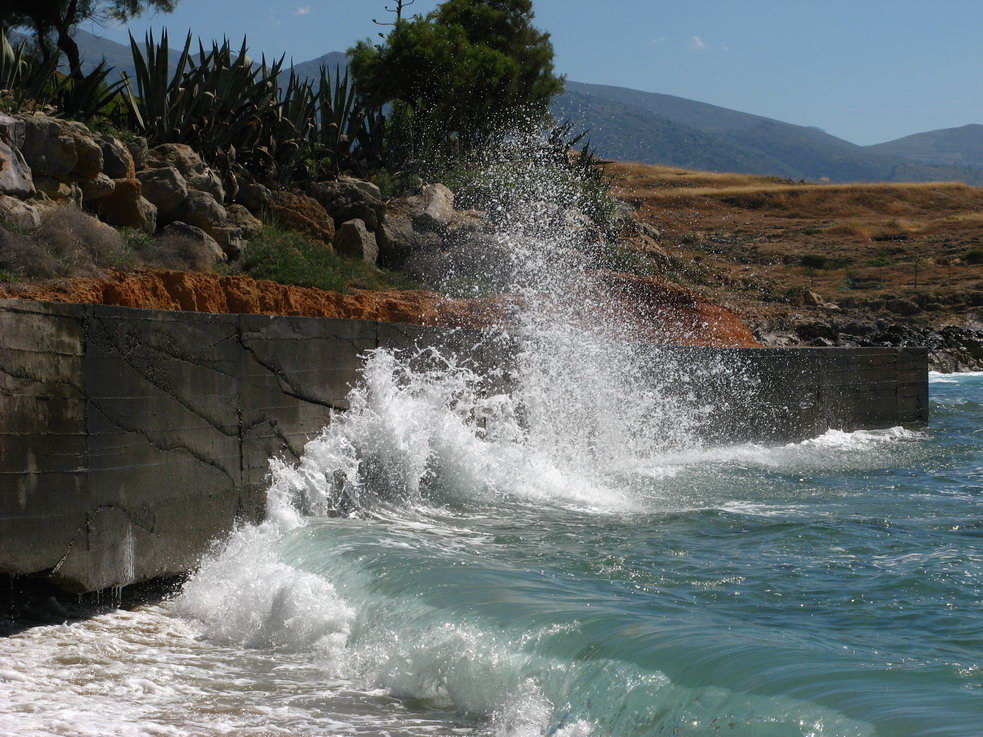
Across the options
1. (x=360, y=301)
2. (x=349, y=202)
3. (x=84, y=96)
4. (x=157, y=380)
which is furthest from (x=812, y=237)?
(x=157, y=380)

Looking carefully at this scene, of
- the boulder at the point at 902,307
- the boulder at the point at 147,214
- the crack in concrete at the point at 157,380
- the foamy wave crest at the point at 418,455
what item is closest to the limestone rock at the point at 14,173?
the boulder at the point at 147,214

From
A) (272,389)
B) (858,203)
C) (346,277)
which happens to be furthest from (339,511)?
(858,203)

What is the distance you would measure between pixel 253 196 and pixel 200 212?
2.27m

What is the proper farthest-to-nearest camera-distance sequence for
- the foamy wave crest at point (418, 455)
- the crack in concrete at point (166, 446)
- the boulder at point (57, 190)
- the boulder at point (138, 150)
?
the boulder at point (138, 150) < the boulder at point (57, 190) < the foamy wave crest at point (418, 455) < the crack in concrete at point (166, 446)

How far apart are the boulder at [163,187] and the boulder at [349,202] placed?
3.63m

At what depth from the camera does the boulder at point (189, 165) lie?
42.9 ft

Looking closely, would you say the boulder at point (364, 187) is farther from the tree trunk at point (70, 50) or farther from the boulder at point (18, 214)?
the boulder at point (18, 214)

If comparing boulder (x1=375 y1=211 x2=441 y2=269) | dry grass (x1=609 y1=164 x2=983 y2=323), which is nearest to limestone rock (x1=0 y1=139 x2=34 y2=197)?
boulder (x1=375 y1=211 x2=441 y2=269)

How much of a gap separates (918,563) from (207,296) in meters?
6.15

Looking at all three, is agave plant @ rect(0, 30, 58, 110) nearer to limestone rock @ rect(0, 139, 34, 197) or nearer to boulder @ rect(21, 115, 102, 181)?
boulder @ rect(21, 115, 102, 181)

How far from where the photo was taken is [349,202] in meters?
15.9

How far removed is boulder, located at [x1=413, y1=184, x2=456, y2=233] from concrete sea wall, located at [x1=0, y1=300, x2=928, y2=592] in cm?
812

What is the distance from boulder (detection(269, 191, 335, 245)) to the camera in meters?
14.7

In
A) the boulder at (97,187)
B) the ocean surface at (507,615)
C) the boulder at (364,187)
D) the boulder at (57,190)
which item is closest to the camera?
the ocean surface at (507,615)
